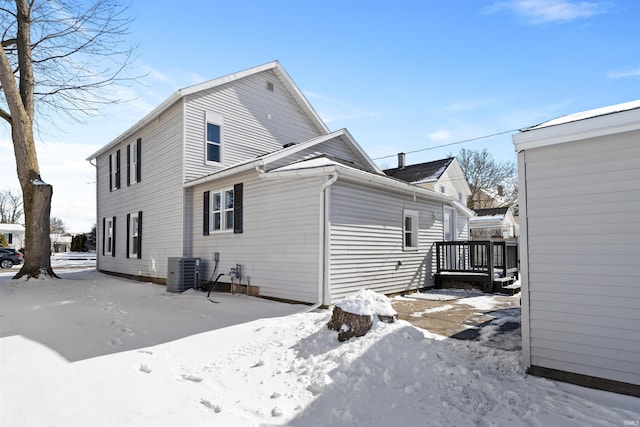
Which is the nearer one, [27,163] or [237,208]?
[237,208]

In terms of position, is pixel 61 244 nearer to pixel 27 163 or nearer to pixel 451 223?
pixel 27 163

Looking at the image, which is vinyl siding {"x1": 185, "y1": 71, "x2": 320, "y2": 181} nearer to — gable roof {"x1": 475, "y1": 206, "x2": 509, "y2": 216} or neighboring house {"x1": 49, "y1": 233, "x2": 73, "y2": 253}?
gable roof {"x1": 475, "y1": 206, "x2": 509, "y2": 216}

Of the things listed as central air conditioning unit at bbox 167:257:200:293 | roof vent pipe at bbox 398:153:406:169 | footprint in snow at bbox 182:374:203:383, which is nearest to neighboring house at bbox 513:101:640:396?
footprint in snow at bbox 182:374:203:383

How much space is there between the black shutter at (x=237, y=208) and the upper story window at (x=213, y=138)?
2681 millimetres

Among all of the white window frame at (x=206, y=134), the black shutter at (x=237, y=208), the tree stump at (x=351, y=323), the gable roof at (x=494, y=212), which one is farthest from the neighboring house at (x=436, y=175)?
the tree stump at (x=351, y=323)

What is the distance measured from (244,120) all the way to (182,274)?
569 cm

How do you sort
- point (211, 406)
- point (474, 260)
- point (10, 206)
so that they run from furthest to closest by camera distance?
point (10, 206) → point (474, 260) → point (211, 406)

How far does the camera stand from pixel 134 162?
14688mm

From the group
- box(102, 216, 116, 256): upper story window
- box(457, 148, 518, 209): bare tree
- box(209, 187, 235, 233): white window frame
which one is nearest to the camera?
box(209, 187, 235, 233): white window frame

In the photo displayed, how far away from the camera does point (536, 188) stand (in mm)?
4320

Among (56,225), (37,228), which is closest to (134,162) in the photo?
(37,228)

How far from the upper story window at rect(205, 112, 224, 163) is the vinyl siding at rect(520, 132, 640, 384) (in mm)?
9773

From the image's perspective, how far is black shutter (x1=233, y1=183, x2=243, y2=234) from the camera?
9742mm

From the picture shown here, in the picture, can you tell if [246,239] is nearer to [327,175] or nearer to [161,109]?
[327,175]
